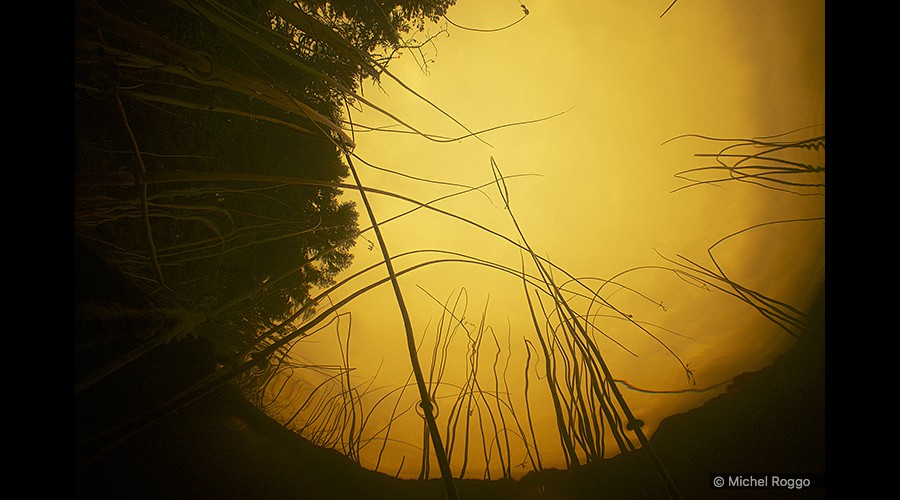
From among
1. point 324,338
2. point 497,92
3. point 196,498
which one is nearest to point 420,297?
point 324,338

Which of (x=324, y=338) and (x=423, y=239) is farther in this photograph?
(x=423, y=239)

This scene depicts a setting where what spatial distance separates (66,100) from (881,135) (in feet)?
4.83

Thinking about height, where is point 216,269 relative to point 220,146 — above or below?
below

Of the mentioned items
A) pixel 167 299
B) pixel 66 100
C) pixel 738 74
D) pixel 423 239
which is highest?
pixel 738 74

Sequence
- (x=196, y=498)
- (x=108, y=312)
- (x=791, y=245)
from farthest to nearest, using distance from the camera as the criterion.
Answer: (x=791, y=245) → (x=196, y=498) → (x=108, y=312)

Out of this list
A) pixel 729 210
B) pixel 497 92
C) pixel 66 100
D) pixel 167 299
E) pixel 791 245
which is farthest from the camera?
pixel 497 92

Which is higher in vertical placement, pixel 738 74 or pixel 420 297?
pixel 738 74

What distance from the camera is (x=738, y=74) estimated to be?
1.31 m

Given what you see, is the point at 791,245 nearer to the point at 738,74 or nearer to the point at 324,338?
the point at 738,74

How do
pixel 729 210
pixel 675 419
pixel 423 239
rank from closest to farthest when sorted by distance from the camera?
pixel 675 419
pixel 729 210
pixel 423 239

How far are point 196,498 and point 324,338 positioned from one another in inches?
29.8

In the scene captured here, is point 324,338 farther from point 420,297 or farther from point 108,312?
point 108,312

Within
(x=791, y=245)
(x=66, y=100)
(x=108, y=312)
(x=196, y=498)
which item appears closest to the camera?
(x=66, y=100)

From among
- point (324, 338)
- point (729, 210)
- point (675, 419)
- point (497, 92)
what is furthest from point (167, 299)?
point (729, 210)
